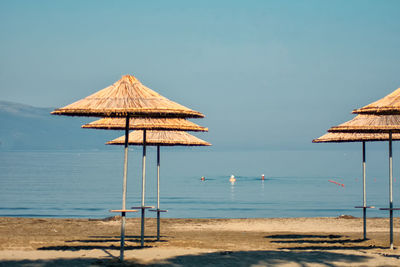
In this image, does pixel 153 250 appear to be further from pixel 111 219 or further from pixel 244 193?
pixel 244 193

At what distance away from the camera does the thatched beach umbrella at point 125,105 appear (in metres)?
9.28

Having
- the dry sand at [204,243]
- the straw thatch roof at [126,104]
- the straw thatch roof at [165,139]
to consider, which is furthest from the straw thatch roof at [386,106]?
the straw thatch roof at [165,139]

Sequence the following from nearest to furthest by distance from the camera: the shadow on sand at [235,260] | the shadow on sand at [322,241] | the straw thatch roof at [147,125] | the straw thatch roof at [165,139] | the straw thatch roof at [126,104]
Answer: the straw thatch roof at [126,104], the shadow on sand at [235,260], the straw thatch roof at [147,125], the shadow on sand at [322,241], the straw thatch roof at [165,139]

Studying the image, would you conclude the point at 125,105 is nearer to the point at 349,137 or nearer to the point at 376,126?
the point at 376,126

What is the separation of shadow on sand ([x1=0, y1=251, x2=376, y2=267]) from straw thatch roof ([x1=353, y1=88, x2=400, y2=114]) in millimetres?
2493

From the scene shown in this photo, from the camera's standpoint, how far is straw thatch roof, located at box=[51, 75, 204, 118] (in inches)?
365

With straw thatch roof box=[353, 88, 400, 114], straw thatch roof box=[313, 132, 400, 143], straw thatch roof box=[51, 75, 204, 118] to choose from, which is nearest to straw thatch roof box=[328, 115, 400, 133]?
straw thatch roof box=[353, 88, 400, 114]

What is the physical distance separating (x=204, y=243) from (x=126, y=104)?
504 centimetres

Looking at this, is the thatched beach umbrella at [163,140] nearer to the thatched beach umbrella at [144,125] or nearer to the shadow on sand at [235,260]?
the thatched beach umbrella at [144,125]

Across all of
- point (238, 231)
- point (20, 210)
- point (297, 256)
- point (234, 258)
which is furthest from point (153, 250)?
point (20, 210)

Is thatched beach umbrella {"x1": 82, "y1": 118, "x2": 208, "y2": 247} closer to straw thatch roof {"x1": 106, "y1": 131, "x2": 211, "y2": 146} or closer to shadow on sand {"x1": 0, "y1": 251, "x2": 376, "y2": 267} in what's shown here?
straw thatch roof {"x1": 106, "y1": 131, "x2": 211, "y2": 146}

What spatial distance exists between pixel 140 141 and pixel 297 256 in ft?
16.5

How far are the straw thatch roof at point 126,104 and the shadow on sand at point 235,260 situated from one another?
229cm

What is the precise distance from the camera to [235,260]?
978 centimetres
